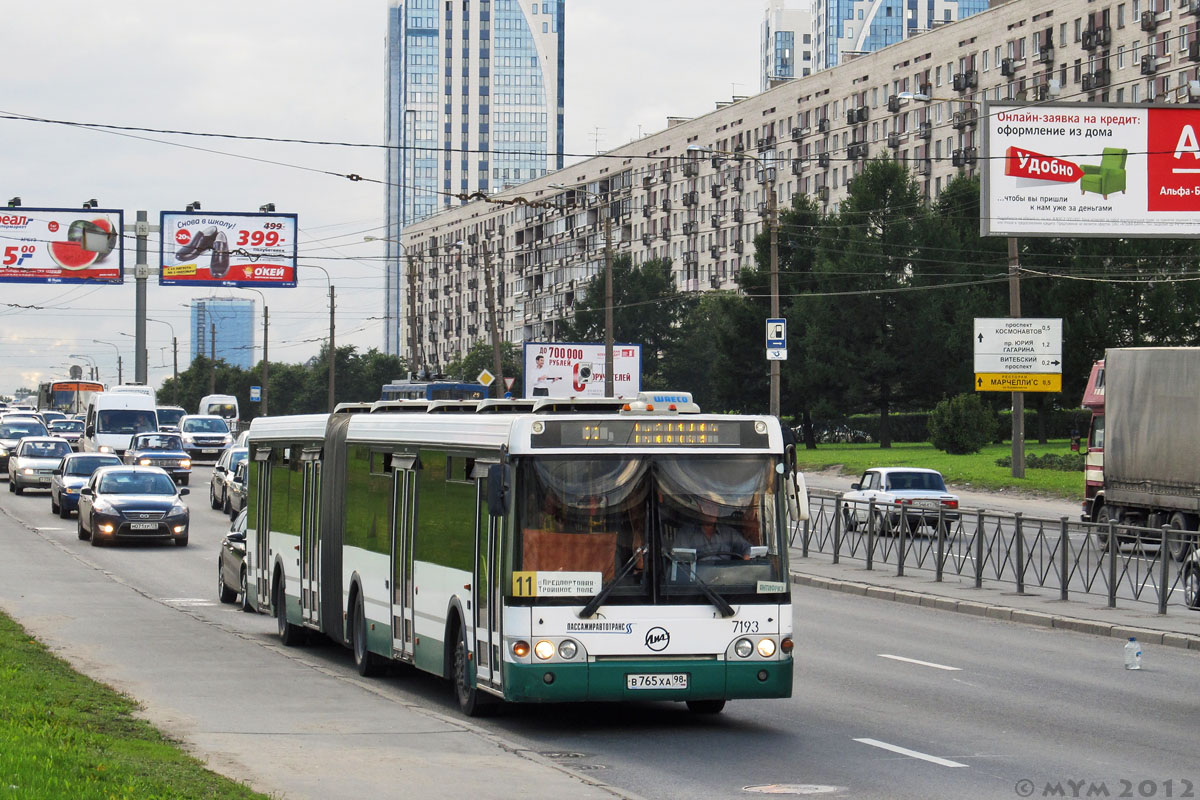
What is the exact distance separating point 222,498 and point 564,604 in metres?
33.1

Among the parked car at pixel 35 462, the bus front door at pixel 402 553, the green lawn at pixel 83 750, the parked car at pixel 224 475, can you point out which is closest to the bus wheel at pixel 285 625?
the bus front door at pixel 402 553

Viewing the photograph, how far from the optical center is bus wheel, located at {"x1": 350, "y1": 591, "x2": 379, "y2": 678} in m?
15.3

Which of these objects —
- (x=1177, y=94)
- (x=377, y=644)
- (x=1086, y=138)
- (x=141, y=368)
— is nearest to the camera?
(x=377, y=644)

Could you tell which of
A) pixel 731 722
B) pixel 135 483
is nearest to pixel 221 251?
pixel 135 483

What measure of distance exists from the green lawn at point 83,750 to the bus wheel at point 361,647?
2.85m

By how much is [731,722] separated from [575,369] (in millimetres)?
43882

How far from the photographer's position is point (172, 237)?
58594mm

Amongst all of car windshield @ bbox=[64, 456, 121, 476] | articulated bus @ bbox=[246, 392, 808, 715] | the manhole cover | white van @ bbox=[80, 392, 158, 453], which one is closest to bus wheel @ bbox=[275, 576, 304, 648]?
articulated bus @ bbox=[246, 392, 808, 715]

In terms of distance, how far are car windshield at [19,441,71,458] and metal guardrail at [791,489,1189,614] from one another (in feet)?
92.1

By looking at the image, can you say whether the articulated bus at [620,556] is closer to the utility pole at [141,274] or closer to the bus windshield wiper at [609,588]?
the bus windshield wiper at [609,588]

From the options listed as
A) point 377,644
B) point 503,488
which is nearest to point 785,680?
point 503,488

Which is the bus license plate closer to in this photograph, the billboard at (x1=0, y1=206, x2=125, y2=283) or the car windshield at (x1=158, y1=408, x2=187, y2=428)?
the billboard at (x1=0, y1=206, x2=125, y2=283)

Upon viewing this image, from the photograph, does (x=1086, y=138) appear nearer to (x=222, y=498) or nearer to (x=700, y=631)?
(x=222, y=498)

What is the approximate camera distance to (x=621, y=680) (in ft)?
37.9
